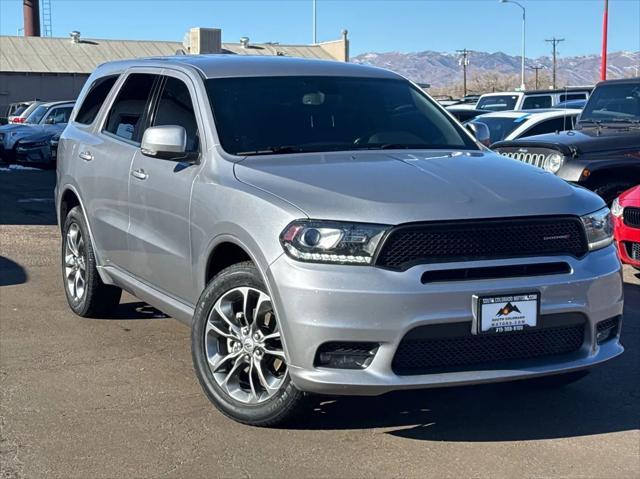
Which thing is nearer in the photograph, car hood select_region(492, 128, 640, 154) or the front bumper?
the front bumper

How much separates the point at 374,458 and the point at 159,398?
4.69 ft

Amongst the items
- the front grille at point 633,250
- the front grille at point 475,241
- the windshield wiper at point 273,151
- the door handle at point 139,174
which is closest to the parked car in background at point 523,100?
the front grille at point 633,250

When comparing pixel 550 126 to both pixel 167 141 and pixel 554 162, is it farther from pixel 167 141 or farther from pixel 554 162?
pixel 167 141

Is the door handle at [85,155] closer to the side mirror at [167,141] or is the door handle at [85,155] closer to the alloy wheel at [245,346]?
the side mirror at [167,141]

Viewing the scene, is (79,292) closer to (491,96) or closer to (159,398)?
(159,398)

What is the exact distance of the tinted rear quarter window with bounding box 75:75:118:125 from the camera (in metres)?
6.98

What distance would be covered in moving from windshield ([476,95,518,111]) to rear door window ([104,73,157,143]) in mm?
14851

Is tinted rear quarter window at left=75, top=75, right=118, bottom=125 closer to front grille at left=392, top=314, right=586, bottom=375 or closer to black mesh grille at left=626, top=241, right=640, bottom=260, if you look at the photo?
front grille at left=392, top=314, right=586, bottom=375

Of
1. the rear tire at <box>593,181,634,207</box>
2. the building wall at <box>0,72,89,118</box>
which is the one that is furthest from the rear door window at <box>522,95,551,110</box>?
the building wall at <box>0,72,89,118</box>

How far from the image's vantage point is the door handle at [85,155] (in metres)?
6.61

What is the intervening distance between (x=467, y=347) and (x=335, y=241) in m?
0.78

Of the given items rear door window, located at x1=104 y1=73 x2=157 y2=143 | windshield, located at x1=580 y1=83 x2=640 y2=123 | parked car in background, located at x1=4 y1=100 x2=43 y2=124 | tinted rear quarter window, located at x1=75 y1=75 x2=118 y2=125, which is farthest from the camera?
parked car in background, located at x1=4 y1=100 x2=43 y2=124

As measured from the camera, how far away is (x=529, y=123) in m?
14.0

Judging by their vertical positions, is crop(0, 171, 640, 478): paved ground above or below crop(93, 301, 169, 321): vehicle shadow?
above
